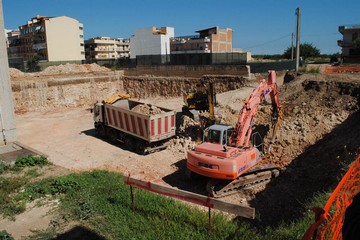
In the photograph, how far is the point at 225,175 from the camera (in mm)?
8883

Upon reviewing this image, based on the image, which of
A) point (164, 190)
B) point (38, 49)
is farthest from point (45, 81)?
point (38, 49)

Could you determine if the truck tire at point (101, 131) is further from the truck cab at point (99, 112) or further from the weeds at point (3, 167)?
the weeds at point (3, 167)

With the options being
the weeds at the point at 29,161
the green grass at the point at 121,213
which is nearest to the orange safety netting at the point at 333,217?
the green grass at the point at 121,213

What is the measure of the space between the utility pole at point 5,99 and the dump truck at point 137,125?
4125 mm

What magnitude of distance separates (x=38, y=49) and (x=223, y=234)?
66101mm

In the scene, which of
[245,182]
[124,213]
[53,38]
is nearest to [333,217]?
[124,213]

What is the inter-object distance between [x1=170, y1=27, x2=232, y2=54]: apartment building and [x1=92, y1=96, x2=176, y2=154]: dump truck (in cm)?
4943

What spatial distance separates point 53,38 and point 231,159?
6114 centimetres

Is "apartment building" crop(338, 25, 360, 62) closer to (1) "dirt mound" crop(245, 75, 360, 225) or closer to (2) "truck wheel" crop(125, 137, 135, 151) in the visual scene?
(1) "dirt mound" crop(245, 75, 360, 225)

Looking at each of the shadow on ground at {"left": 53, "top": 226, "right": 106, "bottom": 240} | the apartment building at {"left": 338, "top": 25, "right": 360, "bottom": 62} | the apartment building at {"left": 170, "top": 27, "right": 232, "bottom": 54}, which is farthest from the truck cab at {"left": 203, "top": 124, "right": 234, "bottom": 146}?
the apartment building at {"left": 170, "top": 27, "right": 232, "bottom": 54}

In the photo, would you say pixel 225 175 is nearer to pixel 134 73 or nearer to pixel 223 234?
pixel 223 234

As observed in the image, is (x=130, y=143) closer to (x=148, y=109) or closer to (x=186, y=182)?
(x=148, y=109)

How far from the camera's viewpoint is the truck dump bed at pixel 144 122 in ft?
41.7

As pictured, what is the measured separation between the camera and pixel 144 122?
12.7 meters
